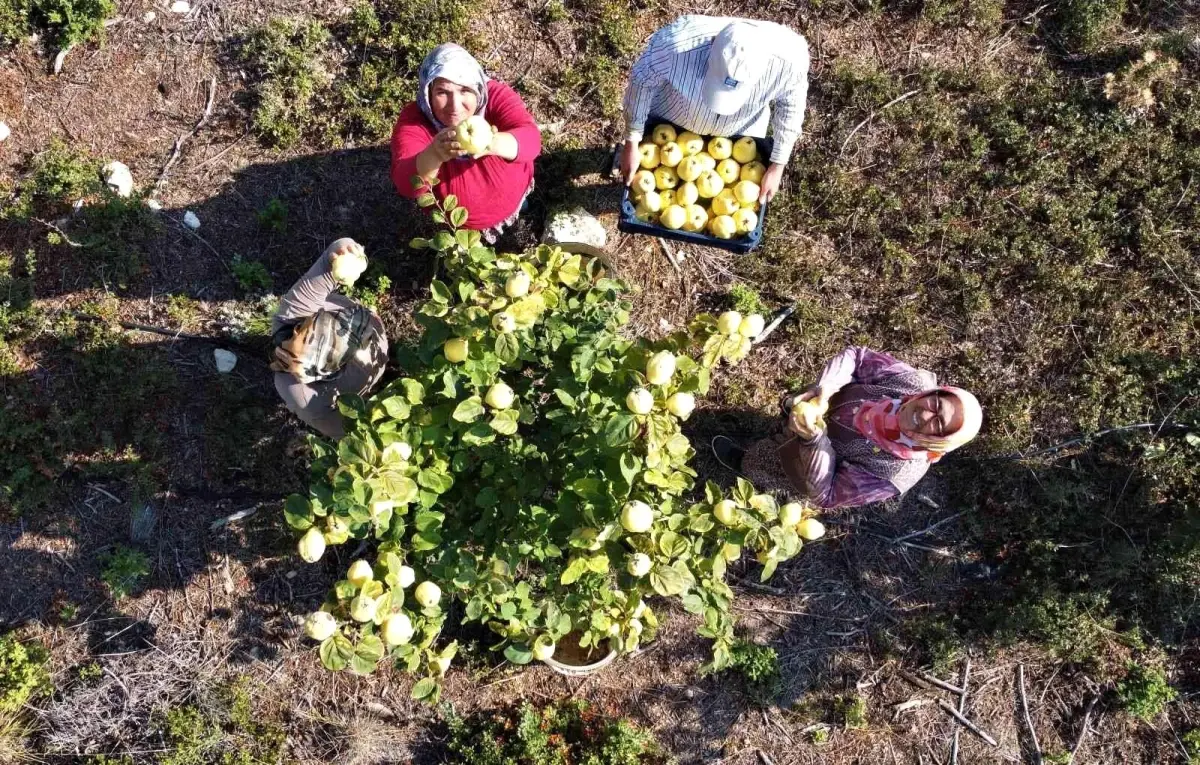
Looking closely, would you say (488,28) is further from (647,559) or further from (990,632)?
(990,632)

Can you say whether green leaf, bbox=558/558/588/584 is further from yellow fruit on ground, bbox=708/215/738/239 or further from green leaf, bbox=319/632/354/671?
yellow fruit on ground, bbox=708/215/738/239

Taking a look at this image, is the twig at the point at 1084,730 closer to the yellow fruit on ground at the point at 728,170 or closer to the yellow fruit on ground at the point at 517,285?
the yellow fruit on ground at the point at 728,170

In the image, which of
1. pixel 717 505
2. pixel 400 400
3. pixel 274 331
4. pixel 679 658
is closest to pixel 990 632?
pixel 679 658

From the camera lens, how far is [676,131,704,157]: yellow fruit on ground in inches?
153

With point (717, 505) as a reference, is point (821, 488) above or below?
below

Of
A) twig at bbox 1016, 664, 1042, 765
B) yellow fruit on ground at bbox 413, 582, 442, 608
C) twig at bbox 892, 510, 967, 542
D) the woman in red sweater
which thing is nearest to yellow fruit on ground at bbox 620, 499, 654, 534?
yellow fruit on ground at bbox 413, 582, 442, 608

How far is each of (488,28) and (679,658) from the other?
160 inches

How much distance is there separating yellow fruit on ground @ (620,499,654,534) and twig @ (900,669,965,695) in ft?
10.5

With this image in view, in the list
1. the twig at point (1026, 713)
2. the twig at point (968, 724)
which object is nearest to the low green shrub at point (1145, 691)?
the twig at point (1026, 713)

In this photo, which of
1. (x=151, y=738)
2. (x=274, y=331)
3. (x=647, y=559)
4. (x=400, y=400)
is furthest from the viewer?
(x=151, y=738)

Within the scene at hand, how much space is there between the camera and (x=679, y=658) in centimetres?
458

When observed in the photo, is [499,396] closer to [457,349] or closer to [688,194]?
[457,349]

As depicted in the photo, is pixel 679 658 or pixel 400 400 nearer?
pixel 400 400

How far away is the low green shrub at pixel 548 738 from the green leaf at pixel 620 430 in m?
2.74
